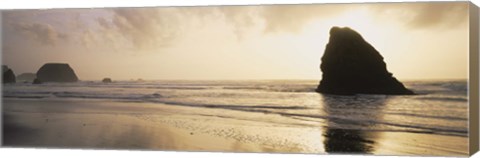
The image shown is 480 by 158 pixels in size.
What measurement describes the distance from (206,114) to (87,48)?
1.45m

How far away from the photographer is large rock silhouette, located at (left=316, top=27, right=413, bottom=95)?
24.7 ft

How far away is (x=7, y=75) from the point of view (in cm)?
861

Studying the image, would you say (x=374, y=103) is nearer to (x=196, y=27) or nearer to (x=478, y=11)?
(x=478, y=11)

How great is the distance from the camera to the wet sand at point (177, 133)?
24.2 feet

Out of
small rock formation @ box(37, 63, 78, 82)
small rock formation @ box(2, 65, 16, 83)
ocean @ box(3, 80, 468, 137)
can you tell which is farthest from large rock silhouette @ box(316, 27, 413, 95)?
small rock formation @ box(2, 65, 16, 83)

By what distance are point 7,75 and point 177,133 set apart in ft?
6.57

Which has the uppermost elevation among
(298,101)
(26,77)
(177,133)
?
(26,77)

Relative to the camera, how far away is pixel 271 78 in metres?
7.93

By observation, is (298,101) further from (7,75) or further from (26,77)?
(7,75)

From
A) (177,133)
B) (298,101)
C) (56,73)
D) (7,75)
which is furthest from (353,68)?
(7,75)

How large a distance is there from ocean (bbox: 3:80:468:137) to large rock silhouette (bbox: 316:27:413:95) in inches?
3.2

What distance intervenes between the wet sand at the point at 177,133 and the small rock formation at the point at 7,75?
21 centimetres

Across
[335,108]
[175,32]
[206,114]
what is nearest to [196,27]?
[175,32]

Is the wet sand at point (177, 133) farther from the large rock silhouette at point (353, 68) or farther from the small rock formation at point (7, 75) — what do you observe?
the large rock silhouette at point (353, 68)
